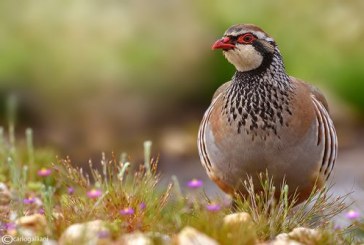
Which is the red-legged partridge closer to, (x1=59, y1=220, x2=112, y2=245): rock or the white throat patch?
the white throat patch

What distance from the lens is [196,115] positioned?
34.1 ft

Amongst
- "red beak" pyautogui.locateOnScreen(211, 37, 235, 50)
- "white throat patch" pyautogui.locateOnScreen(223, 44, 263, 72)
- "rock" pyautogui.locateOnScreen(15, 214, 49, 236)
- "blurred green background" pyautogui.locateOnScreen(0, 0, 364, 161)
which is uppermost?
"red beak" pyautogui.locateOnScreen(211, 37, 235, 50)

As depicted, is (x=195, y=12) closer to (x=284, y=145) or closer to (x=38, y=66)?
(x=38, y=66)

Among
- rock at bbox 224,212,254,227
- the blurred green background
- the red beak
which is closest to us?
rock at bbox 224,212,254,227

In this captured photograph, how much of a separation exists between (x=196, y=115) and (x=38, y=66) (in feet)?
6.40

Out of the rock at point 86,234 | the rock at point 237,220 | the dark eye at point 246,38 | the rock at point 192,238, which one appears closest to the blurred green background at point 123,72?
the dark eye at point 246,38

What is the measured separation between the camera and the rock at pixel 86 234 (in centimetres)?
344

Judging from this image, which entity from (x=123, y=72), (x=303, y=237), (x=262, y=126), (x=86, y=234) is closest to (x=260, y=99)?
(x=262, y=126)

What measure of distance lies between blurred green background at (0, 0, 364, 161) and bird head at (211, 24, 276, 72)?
4.98m

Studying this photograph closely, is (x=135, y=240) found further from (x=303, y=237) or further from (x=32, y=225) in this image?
(x=303, y=237)

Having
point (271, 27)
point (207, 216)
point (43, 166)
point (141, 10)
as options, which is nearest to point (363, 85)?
point (271, 27)

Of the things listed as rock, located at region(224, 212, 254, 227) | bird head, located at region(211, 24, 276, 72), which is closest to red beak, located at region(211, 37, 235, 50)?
bird head, located at region(211, 24, 276, 72)

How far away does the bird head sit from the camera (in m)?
4.89

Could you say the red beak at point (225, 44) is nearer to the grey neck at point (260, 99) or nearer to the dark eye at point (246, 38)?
the dark eye at point (246, 38)
